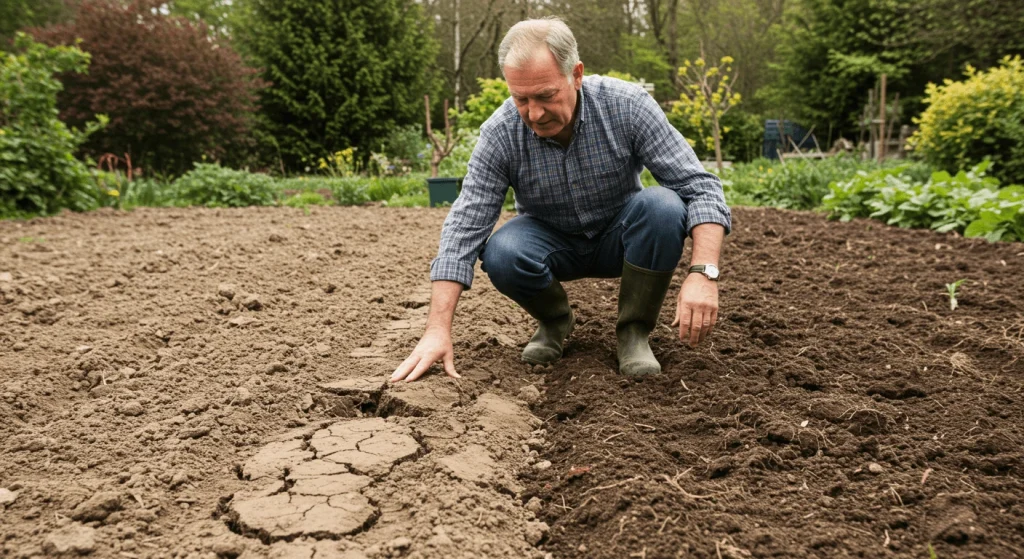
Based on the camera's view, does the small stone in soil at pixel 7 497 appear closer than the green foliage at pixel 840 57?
Yes

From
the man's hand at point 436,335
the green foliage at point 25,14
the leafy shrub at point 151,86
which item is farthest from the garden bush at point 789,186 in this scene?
the green foliage at point 25,14

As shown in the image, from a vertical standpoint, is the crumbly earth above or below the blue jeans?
below

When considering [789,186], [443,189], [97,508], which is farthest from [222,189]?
[97,508]

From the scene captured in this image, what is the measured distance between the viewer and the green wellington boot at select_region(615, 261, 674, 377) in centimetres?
252

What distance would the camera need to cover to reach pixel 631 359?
101 inches

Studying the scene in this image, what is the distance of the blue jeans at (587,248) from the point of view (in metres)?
2.43

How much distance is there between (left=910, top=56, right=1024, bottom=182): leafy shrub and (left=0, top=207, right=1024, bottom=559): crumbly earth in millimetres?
4168

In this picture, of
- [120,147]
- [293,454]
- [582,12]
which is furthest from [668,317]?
[582,12]

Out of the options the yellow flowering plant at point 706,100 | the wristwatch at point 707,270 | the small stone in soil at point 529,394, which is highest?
the yellow flowering plant at point 706,100

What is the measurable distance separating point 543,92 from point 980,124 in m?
7.24

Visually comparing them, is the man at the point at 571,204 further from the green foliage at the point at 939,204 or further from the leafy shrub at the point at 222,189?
the leafy shrub at the point at 222,189

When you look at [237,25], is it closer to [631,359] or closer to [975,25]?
[975,25]

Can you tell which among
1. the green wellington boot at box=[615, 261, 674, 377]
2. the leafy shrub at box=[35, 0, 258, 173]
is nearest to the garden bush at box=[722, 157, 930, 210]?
the green wellington boot at box=[615, 261, 674, 377]

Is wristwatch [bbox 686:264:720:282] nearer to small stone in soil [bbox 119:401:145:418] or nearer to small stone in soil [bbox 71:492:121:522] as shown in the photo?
small stone in soil [bbox 71:492:121:522]
